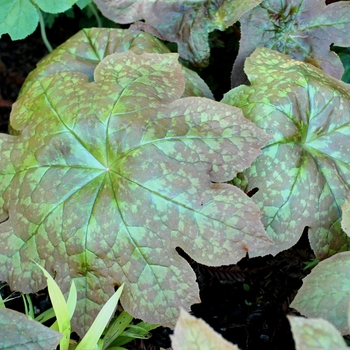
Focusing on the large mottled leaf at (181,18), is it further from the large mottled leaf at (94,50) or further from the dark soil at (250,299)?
the dark soil at (250,299)

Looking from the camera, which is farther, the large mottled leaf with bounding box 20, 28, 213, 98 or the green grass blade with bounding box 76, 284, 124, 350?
the large mottled leaf with bounding box 20, 28, 213, 98

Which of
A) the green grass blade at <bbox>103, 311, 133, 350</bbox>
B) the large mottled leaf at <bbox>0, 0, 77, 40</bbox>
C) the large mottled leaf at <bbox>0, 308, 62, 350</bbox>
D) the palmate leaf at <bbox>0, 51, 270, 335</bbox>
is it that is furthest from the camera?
the large mottled leaf at <bbox>0, 0, 77, 40</bbox>

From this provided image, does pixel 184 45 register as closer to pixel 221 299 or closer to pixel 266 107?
pixel 266 107

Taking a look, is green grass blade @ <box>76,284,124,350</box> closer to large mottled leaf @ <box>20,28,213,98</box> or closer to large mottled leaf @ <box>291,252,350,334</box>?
large mottled leaf @ <box>291,252,350,334</box>

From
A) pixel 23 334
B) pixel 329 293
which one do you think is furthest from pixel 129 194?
pixel 329 293

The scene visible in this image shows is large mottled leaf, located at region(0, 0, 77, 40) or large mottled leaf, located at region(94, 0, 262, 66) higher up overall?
large mottled leaf, located at region(0, 0, 77, 40)

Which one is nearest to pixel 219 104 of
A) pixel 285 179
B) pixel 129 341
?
pixel 285 179

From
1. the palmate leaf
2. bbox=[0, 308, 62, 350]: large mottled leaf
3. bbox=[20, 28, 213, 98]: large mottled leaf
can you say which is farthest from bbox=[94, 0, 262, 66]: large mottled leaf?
bbox=[0, 308, 62, 350]: large mottled leaf
